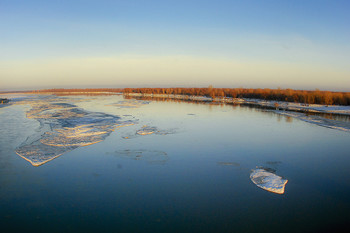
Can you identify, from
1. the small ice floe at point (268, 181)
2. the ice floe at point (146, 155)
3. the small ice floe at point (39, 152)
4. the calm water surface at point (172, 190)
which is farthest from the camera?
the ice floe at point (146, 155)

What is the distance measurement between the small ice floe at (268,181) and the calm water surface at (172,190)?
14 cm

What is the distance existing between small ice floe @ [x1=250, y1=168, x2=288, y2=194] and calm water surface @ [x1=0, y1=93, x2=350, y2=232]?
0.45ft

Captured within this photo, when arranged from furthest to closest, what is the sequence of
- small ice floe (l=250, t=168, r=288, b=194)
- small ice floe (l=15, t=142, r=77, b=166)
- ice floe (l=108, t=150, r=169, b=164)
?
ice floe (l=108, t=150, r=169, b=164) < small ice floe (l=15, t=142, r=77, b=166) < small ice floe (l=250, t=168, r=288, b=194)

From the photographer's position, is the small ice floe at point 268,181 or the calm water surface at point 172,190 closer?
the calm water surface at point 172,190

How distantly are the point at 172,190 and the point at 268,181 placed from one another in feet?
6.57

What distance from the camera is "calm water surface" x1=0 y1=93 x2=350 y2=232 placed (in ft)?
10.3

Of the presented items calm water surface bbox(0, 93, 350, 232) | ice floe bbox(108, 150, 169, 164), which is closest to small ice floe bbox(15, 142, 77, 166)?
calm water surface bbox(0, 93, 350, 232)

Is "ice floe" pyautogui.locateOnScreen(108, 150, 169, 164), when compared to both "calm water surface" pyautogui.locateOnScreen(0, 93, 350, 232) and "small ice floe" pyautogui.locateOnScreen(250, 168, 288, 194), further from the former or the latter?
"small ice floe" pyautogui.locateOnScreen(250, 168, 288, 194)

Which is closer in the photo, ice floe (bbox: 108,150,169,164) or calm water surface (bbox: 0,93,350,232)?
calm water surface (bbox: 0,93,350,232)

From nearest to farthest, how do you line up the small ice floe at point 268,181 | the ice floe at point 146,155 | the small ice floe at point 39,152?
the small ice floe at point 268,181
the small ice floe at point 39,152
the ice floe at point 146,155

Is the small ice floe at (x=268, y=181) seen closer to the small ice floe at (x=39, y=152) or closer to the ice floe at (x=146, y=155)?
the ice floe at (x=146, y=155)

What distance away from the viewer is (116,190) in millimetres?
4027

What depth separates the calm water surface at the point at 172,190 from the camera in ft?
10.3

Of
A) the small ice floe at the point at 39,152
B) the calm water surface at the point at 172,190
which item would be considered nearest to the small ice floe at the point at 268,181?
the calm water surface at the point at 172,190
